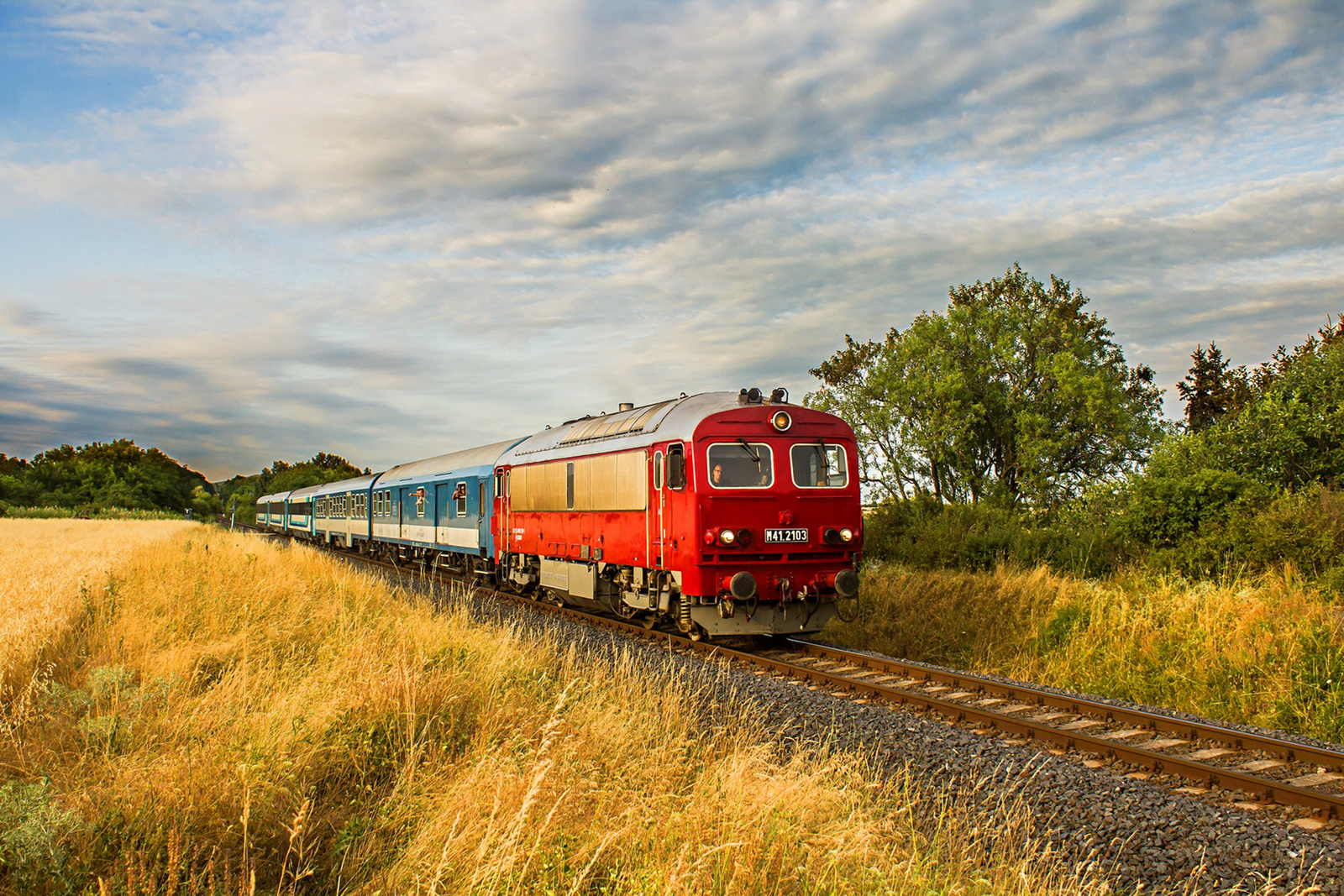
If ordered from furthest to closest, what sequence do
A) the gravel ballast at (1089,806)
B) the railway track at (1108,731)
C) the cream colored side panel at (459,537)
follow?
the cream colored side panel at (459,537) < the railway track at (1108,731) < the gravel ballast at (1089,806)

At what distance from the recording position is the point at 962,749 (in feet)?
22.7

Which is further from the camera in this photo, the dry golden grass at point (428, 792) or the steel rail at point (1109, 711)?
the steel rail at point (1109, 711)

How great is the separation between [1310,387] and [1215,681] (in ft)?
48.2

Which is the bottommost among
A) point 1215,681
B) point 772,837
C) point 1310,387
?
point 1215,681

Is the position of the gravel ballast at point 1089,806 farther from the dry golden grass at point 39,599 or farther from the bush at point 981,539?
the bush at point 981,539

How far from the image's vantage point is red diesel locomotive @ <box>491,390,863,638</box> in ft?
36.3

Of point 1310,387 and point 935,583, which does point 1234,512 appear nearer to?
point 935,583

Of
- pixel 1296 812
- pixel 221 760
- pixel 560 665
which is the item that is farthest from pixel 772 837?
pixel 560 665

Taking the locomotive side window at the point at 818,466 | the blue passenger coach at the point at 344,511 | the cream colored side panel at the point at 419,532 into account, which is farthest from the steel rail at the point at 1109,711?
the blue passenger coach at the point at 344,511

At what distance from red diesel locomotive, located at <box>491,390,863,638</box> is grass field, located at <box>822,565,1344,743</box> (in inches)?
103

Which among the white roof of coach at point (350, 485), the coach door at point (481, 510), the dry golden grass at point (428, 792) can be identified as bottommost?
the dry golden grass at point (428, 792)

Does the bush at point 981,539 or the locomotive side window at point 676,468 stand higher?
the locomotive side window at point 676,468

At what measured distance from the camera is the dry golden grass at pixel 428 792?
12.4 ft

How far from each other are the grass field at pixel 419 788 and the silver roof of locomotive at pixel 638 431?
13.8 ft
